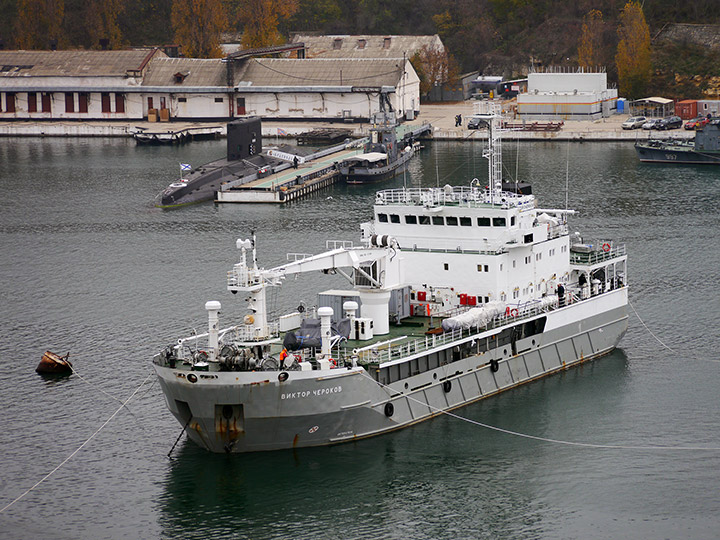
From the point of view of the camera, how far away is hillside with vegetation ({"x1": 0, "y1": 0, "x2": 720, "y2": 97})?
449 ft

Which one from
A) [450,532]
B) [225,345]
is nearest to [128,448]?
[225,345]

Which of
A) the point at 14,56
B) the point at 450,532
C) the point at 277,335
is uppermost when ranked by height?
the point at 14,56

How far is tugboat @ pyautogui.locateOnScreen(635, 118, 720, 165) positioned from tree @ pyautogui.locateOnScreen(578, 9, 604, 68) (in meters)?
29.5

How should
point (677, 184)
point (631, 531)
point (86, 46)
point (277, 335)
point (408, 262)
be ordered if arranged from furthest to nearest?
point (86, 46)
point (677, 184)
point (408, 262)
point (277, 335)
point (631, 531)

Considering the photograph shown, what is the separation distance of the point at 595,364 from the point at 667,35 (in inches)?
3839

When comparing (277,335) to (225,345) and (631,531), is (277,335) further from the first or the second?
(631,531)

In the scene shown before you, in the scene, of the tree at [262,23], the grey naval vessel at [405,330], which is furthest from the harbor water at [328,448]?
the tree at [262,23]

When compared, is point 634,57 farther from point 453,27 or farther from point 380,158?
point 380,158

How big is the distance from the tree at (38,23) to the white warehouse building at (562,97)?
6178cm

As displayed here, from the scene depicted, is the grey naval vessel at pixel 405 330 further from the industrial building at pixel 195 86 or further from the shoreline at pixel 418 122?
the industrial building at pixel 195 86

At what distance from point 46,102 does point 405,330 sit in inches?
4009

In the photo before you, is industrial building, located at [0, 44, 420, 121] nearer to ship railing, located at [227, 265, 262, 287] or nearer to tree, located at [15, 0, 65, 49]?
tree, located at [15, 0, 65, 49]

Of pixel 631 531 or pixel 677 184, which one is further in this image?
pixel 677 184

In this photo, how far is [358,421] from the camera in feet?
137
